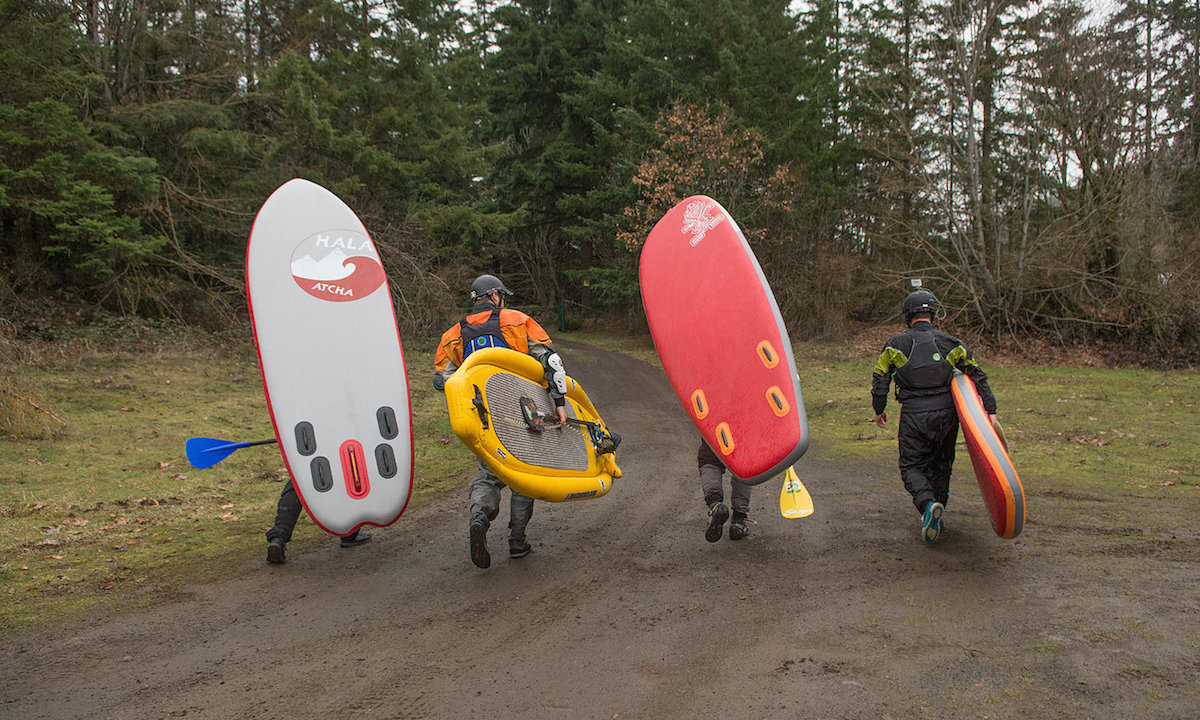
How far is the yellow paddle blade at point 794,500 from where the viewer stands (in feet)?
16.5

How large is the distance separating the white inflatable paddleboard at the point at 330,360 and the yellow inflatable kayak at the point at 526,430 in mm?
778

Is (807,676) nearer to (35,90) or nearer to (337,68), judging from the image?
(35,90)

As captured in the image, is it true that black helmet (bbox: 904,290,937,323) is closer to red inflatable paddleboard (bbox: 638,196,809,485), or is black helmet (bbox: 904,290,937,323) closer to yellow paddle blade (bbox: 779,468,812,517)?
red inflatable paddleboard (bbox: 638,196,809,485)

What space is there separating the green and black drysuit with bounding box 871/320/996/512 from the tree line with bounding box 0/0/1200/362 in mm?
13424

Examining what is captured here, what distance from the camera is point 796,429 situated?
4477 millimetres

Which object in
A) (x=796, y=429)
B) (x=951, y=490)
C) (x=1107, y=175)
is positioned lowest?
(x=951, y=490)

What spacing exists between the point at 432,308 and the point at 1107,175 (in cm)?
1549

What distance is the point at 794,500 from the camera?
514cm

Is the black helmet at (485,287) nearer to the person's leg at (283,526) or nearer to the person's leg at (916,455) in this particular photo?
the person's leg at (283,526)

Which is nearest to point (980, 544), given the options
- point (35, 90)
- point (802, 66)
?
point (35, 90)

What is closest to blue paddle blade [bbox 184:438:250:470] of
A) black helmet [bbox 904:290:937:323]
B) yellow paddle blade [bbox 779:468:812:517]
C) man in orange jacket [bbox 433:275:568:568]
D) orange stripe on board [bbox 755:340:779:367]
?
man in orange jacket [bbox 433:275:568:568]

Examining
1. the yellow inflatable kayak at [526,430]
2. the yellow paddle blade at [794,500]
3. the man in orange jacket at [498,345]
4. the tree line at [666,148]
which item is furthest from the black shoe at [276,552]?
the tree line at [666,148]

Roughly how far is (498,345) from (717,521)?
187cm

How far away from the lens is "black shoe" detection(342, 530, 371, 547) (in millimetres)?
5105
